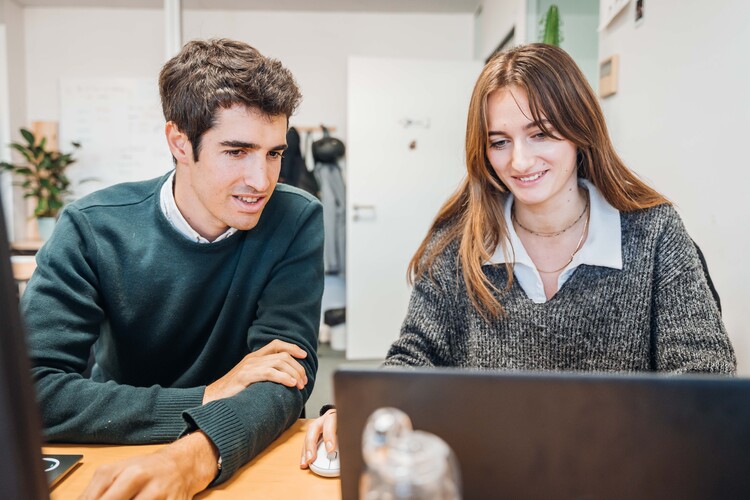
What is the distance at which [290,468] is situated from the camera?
845 mm

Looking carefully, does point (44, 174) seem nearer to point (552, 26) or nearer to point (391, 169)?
point (391, 169)

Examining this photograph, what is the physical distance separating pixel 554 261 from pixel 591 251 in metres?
0.09

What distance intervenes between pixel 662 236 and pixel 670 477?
81cm

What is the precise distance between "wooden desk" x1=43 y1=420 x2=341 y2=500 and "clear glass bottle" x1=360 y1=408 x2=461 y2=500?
441mm

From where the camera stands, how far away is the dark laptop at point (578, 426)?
1.46 feet

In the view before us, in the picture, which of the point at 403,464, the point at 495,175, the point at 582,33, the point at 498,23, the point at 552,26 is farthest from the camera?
the point at 498,23

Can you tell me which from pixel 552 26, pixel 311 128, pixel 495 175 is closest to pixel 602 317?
pixel 495 175

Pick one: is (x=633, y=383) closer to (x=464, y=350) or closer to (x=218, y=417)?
(x=218, y=417)

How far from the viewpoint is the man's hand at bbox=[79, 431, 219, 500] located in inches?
26.7

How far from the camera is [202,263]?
1.21 metres

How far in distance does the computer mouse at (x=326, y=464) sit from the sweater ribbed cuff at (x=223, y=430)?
0.11 meters

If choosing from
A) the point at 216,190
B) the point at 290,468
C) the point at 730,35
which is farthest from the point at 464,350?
the point at 730,35

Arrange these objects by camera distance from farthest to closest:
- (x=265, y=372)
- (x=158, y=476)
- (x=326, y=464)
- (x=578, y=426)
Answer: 1. (x=265, y=372)
2. (x=326, y=464)
3. (x=158, y=476)
4. (x=578, y=426)

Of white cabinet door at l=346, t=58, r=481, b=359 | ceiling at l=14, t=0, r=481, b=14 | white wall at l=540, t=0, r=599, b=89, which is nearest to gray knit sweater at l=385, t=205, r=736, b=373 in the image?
white wall at l=540, t=0, r=599, b=89
